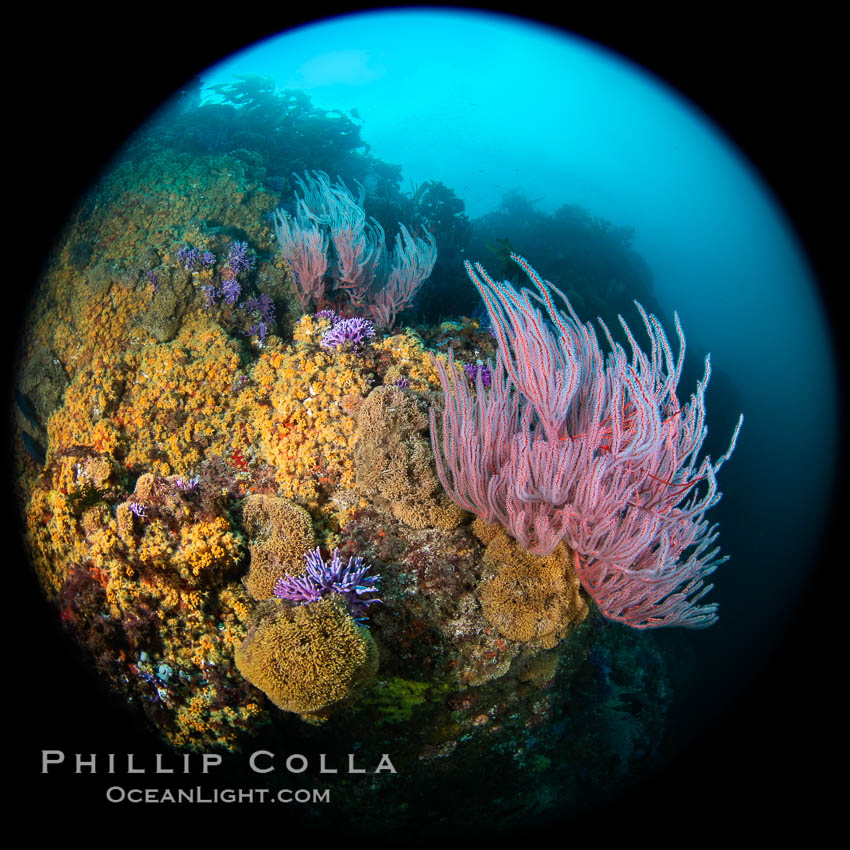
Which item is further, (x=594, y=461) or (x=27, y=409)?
(x=27, y=409)

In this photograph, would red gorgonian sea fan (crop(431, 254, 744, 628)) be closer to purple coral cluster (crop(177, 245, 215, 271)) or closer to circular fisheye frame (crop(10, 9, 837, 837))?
circular fisheye frame (crop(10, 9, 837, 837))

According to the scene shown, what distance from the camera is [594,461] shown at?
2.55 meters

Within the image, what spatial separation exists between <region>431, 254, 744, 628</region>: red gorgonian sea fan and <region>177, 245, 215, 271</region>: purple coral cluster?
157 inches

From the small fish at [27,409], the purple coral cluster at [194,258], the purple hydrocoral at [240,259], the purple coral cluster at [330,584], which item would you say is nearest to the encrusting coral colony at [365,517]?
the purple coral cluster at [330,584]

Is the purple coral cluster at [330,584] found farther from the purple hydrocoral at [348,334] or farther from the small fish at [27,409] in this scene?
the small fish at [27,409]

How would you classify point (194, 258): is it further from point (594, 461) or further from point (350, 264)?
point (594, 461)

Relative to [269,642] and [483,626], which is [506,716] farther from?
[269,642]

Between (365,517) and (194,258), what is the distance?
419 centimetres

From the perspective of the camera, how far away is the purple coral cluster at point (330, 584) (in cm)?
284

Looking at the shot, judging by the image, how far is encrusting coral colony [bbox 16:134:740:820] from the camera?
2570mm

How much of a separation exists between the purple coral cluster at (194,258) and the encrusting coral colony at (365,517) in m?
0.46

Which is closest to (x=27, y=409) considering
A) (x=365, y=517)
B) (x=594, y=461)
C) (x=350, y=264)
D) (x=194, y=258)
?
(x=194, y=258)

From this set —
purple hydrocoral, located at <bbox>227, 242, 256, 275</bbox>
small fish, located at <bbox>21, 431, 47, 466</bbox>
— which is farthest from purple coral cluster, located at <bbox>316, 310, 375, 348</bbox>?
small fish, located at <bbox>21, 431, 47, 466</bbox>

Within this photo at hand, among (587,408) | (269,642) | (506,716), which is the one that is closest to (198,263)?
(269,642)
